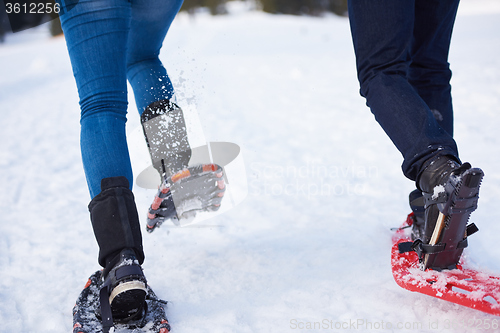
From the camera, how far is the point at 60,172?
2572 millimetres

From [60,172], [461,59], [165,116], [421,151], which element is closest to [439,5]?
[421,151]

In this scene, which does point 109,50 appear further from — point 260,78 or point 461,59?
point 461,59

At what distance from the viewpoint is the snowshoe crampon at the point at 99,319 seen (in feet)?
3.47

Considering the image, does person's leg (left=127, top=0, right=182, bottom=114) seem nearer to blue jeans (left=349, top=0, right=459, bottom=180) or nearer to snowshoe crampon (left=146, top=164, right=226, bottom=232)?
snowshoe crampon (left=146, top=164, right=226, bottom=232)

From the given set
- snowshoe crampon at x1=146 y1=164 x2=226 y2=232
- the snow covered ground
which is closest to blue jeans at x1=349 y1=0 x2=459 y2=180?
the snow covered ground

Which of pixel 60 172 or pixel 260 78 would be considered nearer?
pixel 60 172

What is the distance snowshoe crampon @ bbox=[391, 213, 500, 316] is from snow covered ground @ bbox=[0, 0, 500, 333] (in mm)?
93

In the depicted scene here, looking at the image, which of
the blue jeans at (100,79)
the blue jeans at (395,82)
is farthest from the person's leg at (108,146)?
the blue jeans at (395,82)

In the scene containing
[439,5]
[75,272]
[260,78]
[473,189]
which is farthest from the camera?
[260,78]

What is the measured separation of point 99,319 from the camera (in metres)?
1.09

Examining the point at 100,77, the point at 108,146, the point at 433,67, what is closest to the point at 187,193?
the point at 108,146

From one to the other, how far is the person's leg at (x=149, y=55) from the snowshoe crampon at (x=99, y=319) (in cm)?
68

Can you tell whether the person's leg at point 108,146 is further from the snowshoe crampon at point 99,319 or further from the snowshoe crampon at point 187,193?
the snowshoe crampon at point 187,193

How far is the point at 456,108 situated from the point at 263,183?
2.23 metres
